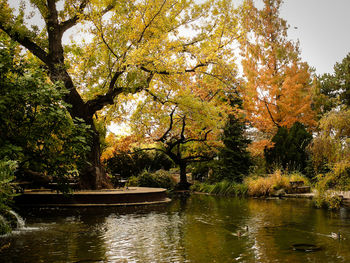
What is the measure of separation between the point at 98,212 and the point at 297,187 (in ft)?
29.8

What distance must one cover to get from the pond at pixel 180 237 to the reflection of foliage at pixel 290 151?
7867 mm

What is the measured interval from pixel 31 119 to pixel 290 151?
13.8 metres

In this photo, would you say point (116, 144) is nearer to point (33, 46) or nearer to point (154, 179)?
point (154, 179)

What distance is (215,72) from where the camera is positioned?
47.4ft

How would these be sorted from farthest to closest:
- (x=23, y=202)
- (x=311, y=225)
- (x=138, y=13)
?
1. (x=138, y=13)
2. (x=23, y=202)
3. (x=311, y=225)

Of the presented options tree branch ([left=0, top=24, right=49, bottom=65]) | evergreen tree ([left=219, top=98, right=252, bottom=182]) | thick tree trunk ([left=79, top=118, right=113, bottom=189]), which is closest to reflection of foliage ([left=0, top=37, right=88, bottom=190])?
thick tree trunk ([left=79, top=118, right=113, bottom=189])

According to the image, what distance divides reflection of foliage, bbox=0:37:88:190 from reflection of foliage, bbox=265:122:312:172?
12.3 meters

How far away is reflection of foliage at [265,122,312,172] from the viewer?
1773 cm

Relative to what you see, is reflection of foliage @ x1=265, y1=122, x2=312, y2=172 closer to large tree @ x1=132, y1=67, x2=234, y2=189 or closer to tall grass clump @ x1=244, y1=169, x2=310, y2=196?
tall grass clump @ x1=244, y1=169, x2=310, y2=196

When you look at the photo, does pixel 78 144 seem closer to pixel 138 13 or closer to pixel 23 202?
pixel 23 202

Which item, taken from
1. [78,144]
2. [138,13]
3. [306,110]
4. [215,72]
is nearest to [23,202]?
[78,144]

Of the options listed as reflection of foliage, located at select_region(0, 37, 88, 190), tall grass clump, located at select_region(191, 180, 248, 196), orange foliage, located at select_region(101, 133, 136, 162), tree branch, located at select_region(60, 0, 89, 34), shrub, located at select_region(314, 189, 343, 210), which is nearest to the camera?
reflection of foliage, located at select_region(0, 37, 88, 190)

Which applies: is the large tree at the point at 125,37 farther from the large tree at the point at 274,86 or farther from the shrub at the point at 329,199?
the large tree at the point at 274,86

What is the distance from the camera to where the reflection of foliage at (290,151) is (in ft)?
58.2
